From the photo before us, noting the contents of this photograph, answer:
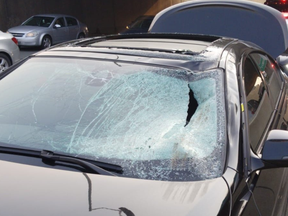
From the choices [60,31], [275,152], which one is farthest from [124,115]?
[60,31]

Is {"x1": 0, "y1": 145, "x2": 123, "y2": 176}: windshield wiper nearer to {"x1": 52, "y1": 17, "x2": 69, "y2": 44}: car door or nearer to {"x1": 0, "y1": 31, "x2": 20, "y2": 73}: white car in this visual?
{"x1": 0, "y1": 31, "x2": 20, "y2": 73}: white car

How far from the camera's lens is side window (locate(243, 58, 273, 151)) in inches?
92.7

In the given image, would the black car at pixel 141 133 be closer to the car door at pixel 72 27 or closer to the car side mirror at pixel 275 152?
the car side mirror at pixel 275 152

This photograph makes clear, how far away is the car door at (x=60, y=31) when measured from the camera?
17.0m

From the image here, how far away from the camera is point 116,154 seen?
78.9 inches

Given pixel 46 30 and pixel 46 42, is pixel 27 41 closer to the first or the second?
pixel 46 42

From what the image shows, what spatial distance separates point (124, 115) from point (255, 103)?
0.88 metres

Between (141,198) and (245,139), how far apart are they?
70cm

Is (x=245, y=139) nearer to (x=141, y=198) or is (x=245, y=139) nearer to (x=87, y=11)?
(x=141, y=198)

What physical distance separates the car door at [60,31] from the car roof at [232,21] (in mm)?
12585

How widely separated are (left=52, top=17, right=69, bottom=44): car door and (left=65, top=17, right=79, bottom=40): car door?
27 centimetres

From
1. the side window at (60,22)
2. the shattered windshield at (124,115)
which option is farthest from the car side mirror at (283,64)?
the side window at (60,22)

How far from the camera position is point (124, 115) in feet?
7.38

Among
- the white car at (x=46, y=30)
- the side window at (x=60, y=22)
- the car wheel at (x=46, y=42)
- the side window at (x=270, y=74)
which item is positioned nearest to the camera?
the side window at (x=270, y=74)
